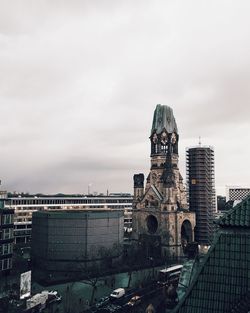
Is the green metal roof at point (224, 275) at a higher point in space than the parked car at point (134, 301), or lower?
higher

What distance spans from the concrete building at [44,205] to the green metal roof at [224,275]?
340 feet

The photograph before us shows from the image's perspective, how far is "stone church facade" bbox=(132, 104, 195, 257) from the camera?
117750 millimetres

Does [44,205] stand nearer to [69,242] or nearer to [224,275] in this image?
[69,242]

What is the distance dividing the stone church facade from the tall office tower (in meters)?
4.30

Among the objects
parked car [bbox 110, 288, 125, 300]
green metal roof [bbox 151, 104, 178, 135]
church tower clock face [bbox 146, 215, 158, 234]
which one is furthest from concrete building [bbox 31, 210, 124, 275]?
green metal roof [bbox 151, 104, 178, 135]

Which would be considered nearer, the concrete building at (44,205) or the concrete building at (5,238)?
the concrete building at (5,238)

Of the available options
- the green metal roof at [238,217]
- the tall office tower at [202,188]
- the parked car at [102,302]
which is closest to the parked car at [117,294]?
the parked car at [102,302]

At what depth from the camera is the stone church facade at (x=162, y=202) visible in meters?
118

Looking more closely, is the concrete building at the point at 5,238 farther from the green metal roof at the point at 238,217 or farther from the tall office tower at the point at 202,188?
the tall office tower at the point at 202,188

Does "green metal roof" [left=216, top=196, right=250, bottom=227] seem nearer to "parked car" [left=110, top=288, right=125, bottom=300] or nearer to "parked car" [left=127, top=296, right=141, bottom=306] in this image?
"parked car" [left=127, top=296, right=141, bottom=306]

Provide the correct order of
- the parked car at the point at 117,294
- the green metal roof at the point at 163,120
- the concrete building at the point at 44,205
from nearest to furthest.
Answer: the parked car at the point at 117,294 < the concrete building at the point at 44,205 < the green metal roof at the point at 163,120

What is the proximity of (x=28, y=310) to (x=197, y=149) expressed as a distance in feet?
276

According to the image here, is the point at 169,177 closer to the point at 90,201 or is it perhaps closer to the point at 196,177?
the point at 196,177

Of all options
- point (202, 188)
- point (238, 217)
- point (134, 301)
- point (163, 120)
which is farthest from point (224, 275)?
point (163, 120)
